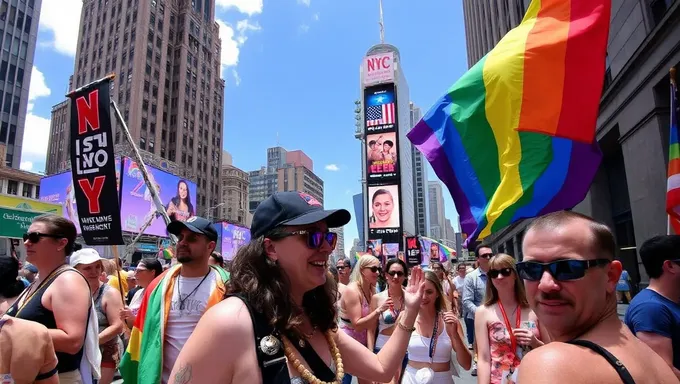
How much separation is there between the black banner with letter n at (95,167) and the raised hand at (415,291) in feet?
→ 14.1

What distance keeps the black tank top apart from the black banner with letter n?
2.63 m

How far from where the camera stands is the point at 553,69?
13.0 feet

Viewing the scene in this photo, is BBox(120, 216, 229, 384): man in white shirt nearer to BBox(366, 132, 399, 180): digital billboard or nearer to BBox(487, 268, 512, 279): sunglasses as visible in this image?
BBox(487, 268, 512, 279): sunglasses

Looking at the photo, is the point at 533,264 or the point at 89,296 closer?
the point at 533,264

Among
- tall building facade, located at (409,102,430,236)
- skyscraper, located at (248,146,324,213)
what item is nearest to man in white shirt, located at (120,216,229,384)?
skyscraper, located at (248,146,324,213)

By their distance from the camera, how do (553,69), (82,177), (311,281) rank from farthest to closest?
1. (82,177)
2. (553,69)
3. (311,281)

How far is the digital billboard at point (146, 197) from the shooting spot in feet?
129

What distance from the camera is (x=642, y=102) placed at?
34.8 ft

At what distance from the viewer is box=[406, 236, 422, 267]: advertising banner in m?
24.7

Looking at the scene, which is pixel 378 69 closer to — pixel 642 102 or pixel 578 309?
pixel 642 102

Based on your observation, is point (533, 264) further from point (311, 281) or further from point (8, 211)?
point (8, 211)

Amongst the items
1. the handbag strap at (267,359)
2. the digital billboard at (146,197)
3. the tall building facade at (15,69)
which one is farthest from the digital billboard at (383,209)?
the tall building facade at (15,69)

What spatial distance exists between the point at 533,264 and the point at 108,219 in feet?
18.3

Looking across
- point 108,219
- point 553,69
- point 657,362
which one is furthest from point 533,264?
point 108,219
